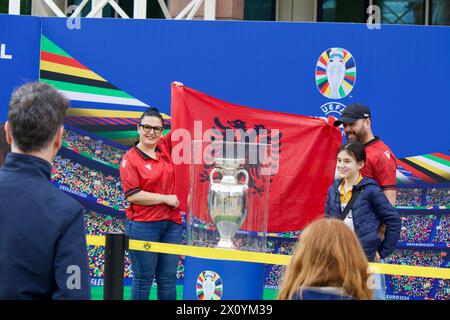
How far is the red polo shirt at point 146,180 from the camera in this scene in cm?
703

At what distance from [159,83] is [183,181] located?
3.50ft

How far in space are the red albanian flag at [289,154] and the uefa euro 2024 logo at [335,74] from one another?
1.23 ft

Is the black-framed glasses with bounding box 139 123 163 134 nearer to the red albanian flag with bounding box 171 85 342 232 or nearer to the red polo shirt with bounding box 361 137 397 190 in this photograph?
the red albanian flag with bounding box 171 85 342 232

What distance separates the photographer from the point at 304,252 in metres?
3.05

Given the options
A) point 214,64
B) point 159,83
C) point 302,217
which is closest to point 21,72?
point 159,83

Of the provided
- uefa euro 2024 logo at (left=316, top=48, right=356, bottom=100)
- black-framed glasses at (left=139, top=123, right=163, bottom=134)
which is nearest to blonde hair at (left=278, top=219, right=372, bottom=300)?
black-framed glasses at (left=139, top=123, right=163, bottom=134)

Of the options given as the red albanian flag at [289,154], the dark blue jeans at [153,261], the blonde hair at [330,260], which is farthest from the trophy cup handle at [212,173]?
the blonde hair at [330,260]

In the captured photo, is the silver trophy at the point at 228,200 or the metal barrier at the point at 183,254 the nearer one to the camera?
the metal barrier at the point at 183,254

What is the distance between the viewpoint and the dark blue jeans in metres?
7.02

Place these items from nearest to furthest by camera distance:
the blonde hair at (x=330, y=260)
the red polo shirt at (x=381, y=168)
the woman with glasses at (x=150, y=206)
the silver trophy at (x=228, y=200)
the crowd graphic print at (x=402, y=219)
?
the blonde hair at (x=330, y=260), the silver trophy at (x=228, y=200), the red polo shirt at (x=381, y=168), the woman with glasses at (x=150, y=206), the crowd graphic print at (x=402, y=219)

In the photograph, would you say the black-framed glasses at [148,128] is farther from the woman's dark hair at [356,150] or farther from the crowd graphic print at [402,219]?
the woman's dark hair at [356,150]

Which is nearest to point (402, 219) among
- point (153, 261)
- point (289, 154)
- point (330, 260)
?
point (289, 154)

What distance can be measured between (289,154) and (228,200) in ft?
4.74
